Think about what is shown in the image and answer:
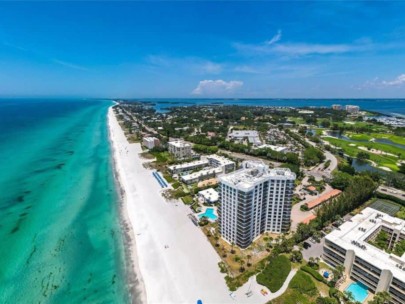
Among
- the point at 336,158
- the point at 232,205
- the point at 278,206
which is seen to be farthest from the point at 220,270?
the point at 336,158

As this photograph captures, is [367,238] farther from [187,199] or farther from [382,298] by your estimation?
[187,199]

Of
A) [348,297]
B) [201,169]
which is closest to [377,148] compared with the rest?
[201,169]

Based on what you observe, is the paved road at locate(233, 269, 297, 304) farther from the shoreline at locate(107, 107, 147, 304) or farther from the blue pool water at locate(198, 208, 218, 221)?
the blue pool water at locate(198, 208, 218, 221)

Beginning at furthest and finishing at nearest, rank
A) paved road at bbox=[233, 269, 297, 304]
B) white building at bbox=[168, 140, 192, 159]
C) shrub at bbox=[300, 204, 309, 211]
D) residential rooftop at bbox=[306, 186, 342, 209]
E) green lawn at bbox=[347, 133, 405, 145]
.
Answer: green lawn at bbox=[347, 133, 405, 145], white building at bbox=[168, 140, 192, 159], residential rooftop at bbox=[306, 186, 342, 209], shrub at bbox=[300, 204, 309, 211], paved road at bbox=[233, 269, 297, 304]

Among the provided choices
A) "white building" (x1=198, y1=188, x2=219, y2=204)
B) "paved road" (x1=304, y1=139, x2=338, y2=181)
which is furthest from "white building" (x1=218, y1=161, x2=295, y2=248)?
"paved road" (x1=304, y1=139, x2=338, y2=181)

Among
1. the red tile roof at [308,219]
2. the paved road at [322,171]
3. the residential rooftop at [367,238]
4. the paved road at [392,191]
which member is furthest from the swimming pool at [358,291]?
the paved road at [322,171]

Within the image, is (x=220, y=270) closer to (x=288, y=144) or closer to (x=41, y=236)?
(x=41, y=236)
